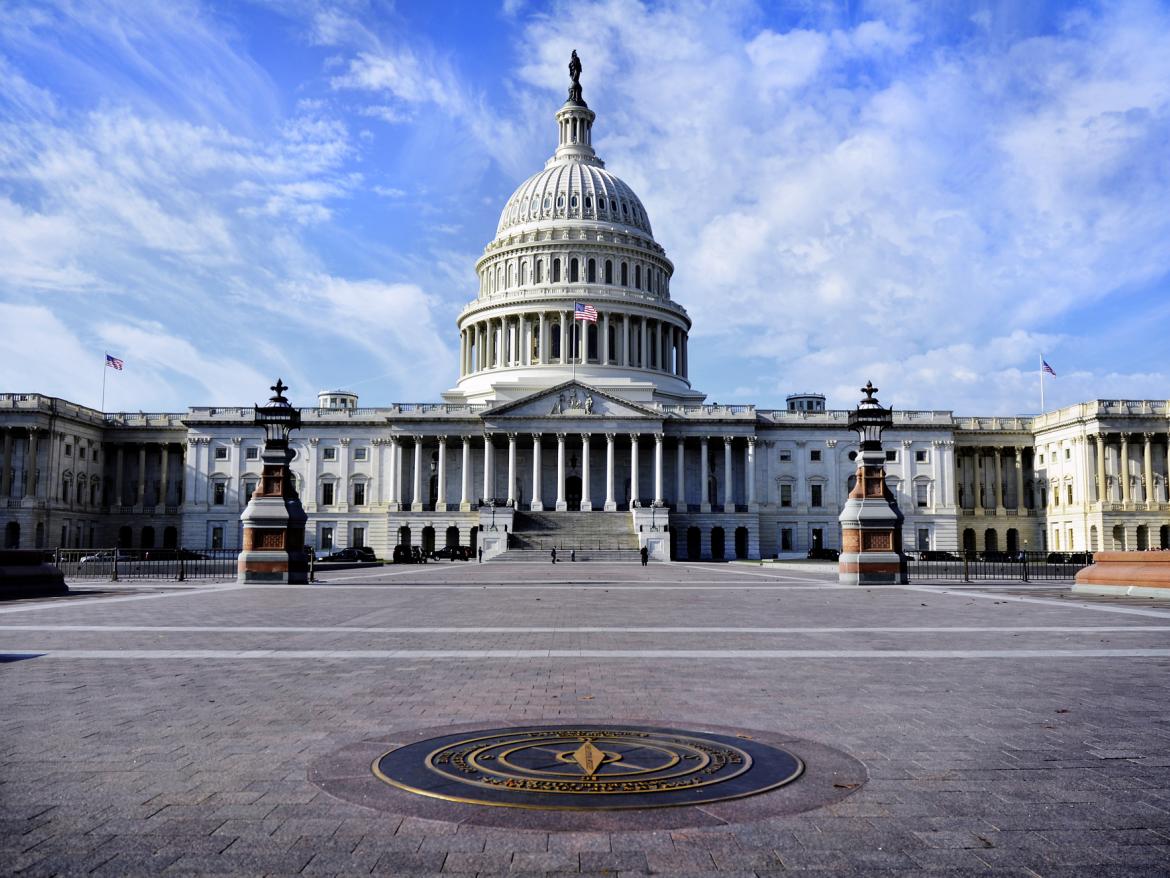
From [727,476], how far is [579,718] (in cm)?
9510

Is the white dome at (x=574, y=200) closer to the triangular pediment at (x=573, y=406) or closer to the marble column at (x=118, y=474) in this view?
the triangular pediment at (x=573, y=406)

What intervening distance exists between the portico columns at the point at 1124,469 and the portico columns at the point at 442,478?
216 ft

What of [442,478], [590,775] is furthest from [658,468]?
[590,775]

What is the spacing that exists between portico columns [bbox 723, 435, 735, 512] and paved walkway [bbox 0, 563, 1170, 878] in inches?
3130

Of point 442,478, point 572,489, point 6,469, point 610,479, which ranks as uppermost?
point 6,469

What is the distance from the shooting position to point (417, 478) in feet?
335

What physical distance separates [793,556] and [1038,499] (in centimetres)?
2908

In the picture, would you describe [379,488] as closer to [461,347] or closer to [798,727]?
[461,347]

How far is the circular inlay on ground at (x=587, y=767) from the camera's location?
7047 mm

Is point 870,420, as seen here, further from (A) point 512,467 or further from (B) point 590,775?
(A) point 512,467

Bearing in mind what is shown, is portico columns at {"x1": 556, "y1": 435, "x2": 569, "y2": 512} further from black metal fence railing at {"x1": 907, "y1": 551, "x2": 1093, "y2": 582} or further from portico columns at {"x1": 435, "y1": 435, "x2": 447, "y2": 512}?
black metal fence railing at {"x1": 907, "y1": 551, "x2": 1093, "y2": 582}

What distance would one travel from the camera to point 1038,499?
108625 millimetres

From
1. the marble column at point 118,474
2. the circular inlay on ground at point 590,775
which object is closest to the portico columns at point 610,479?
the marble column at point 118,474

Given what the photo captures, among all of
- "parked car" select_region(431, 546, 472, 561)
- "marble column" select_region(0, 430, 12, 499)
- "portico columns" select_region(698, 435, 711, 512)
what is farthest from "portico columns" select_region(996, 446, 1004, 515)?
"marble column" select_region(0, 430, 12, 499)
